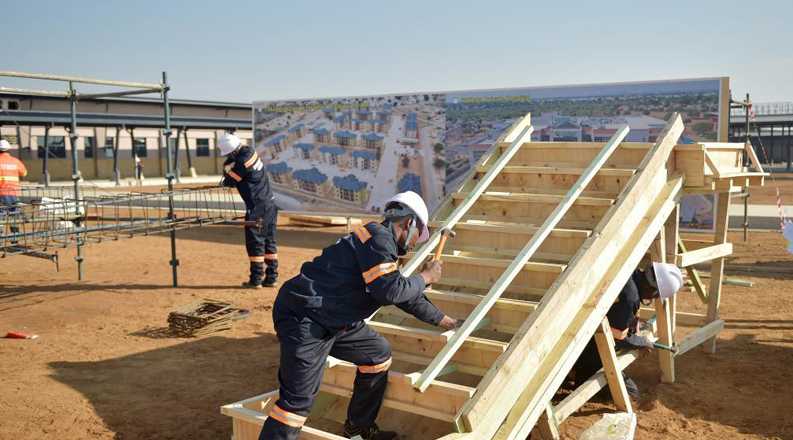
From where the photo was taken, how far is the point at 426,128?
629 inches

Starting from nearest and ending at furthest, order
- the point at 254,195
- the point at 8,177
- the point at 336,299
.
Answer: the point at 336,299, the point at 254,195, the point at 8,177

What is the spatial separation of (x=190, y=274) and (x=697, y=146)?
929 centimetres

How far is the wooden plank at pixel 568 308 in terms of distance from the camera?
4.43m

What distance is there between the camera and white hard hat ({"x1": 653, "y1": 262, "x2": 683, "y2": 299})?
243 inches

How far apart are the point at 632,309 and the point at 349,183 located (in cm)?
1186

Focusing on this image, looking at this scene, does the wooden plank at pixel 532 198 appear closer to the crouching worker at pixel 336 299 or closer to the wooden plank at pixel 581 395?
the wooden plank at pixel 581 395

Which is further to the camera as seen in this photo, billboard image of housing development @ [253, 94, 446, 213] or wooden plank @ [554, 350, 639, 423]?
billboard image of housing development @ [253, 94, 446, 213]

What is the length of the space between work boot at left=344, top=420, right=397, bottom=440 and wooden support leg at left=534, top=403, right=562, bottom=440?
3.79ft

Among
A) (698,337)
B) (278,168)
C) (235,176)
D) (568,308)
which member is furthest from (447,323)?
(278,168)

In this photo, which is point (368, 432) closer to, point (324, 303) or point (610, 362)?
point (324, 303)

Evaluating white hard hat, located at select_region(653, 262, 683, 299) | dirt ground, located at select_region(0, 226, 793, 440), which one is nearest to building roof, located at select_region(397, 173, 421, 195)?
dirt ground, located at select_region(0, 226, 793, 440)

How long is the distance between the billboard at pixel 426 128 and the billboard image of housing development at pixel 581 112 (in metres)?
0.02

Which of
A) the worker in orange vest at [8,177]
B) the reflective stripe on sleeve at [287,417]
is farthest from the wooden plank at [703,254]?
the worker in orange vest at [8,177]

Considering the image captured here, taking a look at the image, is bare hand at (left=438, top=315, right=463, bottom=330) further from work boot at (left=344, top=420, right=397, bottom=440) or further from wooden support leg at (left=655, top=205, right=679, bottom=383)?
wooden support leg at (left=655, top=205, right=679, bottom=383)
